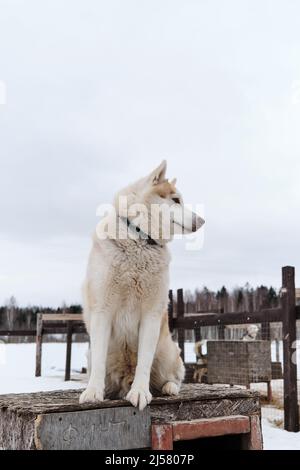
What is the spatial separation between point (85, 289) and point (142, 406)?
29.4 inches

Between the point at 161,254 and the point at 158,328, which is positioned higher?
the point at 161,254

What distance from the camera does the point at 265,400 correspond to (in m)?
7.14

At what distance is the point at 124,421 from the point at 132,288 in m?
0.66

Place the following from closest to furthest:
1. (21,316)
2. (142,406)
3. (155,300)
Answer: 1. (142,406)
2. (155,300)
3. (21,316)

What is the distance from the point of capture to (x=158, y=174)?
267cm

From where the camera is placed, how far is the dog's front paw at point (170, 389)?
9.18 ft

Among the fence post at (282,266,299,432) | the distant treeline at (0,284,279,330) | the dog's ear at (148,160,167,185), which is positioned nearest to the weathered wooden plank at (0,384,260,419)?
the dog's ear at (148,160,167,185)

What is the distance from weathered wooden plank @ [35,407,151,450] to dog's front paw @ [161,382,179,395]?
0.33 m

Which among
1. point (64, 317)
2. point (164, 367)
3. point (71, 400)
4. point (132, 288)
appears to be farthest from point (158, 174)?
point (64, 317)

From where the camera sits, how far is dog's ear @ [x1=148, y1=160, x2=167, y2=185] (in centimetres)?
266

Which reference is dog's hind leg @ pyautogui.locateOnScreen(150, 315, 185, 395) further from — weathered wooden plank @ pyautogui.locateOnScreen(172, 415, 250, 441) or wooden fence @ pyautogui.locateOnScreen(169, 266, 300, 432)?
wooden fence @ pyautogui.locateOnScreen(169, 266, 300, 432)

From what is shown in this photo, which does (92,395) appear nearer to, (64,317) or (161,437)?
(161,437)

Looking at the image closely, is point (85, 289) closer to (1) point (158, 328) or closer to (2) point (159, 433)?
(1) point (158, 328)
